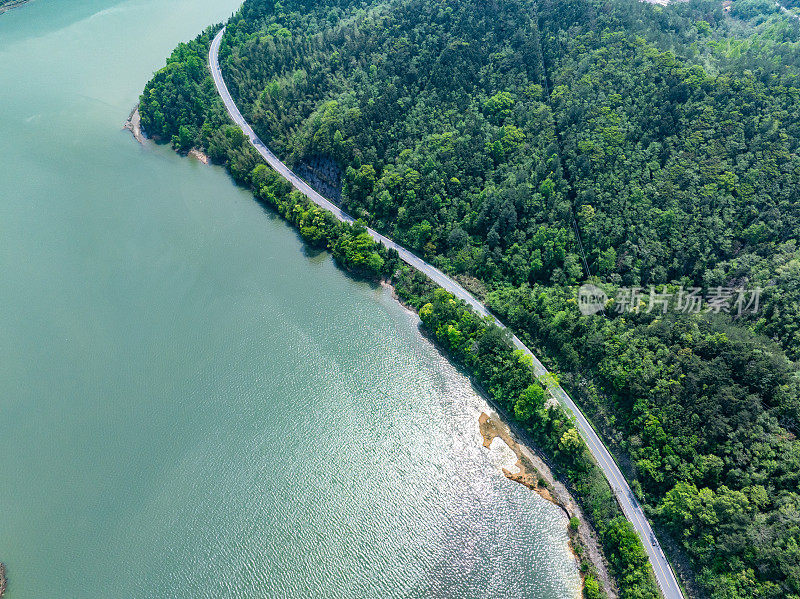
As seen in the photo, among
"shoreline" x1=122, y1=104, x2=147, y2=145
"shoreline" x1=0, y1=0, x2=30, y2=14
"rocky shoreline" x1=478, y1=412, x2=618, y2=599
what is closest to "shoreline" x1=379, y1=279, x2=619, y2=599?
"rocky shoreline" x1=478, y1=412, x2=618, y2=599

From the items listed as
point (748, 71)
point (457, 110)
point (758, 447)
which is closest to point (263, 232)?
point (457, 110)

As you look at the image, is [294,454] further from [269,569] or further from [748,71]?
[748,71]

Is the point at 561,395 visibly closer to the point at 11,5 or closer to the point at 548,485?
the point at 548,485

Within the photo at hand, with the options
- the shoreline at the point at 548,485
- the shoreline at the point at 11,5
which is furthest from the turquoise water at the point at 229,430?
the shoreline at the point at 11,5

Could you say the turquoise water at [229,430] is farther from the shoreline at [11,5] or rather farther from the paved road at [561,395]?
the shoreline at [11,5]

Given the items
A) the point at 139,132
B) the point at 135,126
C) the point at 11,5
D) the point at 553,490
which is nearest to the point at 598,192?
the point at 553,490

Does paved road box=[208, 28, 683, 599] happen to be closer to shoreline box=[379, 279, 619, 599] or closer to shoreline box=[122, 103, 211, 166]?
shoreline box=[379, 279, 619, 599]
